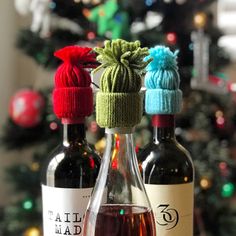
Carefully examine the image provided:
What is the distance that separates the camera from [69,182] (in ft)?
1.67

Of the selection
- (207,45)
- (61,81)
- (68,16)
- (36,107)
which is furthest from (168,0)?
(61,81)

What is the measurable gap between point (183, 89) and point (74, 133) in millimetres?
887

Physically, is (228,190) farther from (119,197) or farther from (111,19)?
(119,197)

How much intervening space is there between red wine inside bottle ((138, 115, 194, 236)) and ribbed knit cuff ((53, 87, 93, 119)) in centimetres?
7

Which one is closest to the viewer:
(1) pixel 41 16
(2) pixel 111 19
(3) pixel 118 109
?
(3) pixel 118 109

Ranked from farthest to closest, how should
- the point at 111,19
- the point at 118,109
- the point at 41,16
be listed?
the point at 41,16 → the point at 111,19 → the point at 118,109

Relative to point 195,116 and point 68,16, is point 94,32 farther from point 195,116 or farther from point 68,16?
point 195,116

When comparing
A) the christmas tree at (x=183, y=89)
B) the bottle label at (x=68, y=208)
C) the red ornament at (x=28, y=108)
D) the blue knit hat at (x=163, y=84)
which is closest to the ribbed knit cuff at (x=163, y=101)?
the blue knit hat at (x=163, y=84)

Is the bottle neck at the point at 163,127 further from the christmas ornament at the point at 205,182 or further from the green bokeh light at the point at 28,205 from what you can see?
the green bokeh light at the point at 28,205

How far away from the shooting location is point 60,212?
0.51 m

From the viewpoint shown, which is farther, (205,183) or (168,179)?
(205,183)

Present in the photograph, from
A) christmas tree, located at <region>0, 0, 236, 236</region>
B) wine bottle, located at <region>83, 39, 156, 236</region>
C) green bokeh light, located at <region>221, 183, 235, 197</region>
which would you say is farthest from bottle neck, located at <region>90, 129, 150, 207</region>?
green bokeh light, located at <region>221, 183, 235, 197</region>

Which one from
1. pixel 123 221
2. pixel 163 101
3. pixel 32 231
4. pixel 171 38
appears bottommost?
pixel 32 231

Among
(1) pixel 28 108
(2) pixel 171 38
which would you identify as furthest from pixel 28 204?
(2) pixel 171 38
